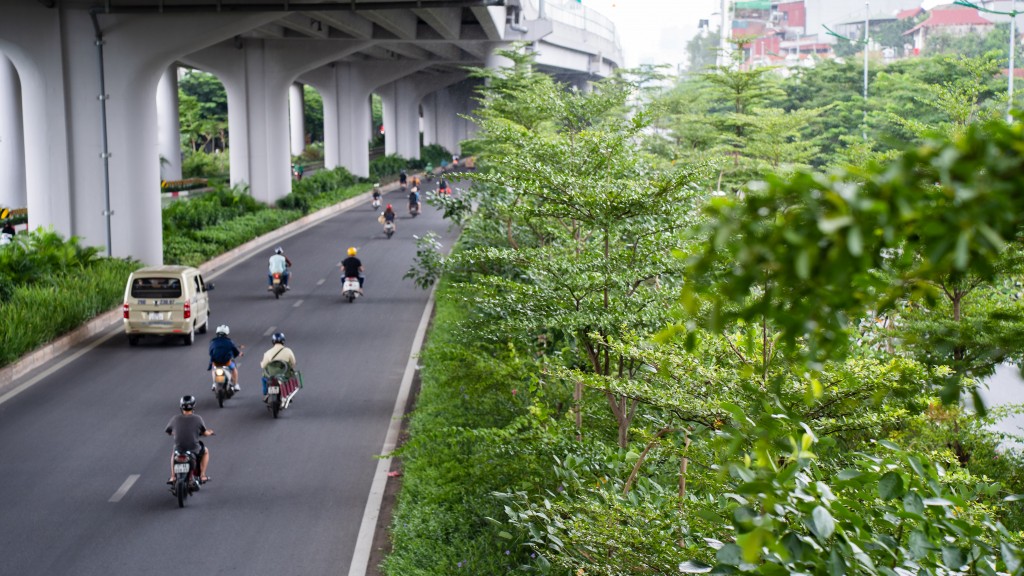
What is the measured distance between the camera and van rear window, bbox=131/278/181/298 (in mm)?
23016

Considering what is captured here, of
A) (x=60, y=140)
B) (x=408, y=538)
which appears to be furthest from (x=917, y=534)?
(x=60, y=140)

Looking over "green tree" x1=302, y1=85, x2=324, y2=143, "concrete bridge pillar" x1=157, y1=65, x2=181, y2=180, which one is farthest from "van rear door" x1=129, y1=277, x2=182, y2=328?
"green tree" x1=302, y1=85, x2=324, y2=143

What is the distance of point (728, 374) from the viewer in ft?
25.0

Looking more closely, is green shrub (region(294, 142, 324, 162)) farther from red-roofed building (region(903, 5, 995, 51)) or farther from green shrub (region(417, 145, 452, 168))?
red-roofed building (region(903, 5, 995, 51))

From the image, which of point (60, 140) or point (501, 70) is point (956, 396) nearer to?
point (60, 140)

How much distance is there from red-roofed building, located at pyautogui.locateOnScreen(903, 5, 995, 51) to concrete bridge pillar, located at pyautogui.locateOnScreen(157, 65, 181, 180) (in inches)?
2811

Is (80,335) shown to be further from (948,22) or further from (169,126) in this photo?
(948,22)

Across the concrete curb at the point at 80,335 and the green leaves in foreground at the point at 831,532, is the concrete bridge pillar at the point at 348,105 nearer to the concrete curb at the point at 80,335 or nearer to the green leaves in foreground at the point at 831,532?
the concrete curb at the point at 80,335

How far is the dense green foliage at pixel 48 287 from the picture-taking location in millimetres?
21406

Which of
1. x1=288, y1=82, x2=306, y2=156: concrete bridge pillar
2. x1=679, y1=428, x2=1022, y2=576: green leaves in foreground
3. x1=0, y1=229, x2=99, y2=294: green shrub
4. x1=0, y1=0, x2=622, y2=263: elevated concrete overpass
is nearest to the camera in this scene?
x1=679, y1=428, x2=1022, y2=576: green leaves in foreground

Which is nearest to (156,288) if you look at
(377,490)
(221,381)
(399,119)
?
(221,381)

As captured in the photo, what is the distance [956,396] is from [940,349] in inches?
20.9

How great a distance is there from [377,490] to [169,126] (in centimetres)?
5549

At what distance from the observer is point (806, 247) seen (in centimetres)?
235
